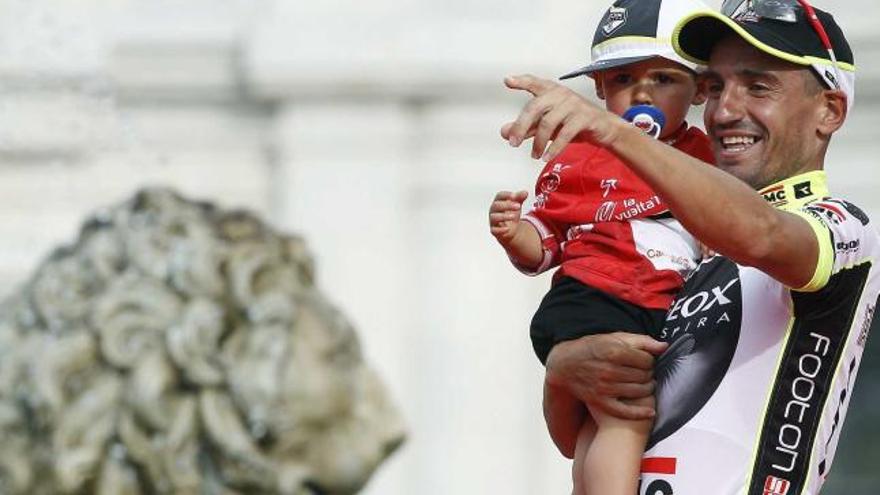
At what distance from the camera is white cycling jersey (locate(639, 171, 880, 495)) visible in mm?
3936

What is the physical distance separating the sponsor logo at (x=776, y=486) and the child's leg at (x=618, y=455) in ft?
0.63

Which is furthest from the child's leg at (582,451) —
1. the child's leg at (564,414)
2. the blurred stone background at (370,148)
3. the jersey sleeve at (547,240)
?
the blurred stone background at (370,148)

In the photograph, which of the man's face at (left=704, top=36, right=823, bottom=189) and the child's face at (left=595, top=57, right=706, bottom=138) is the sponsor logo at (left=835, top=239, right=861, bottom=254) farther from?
the child's face at (left=595, top=57, right=706, bottom=138)

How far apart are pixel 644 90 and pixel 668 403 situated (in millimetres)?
502

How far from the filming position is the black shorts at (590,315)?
4086 millimetres

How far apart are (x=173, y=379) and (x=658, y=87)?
51.6 inches

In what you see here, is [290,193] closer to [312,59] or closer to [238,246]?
[312,59]

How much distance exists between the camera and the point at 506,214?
165 inches

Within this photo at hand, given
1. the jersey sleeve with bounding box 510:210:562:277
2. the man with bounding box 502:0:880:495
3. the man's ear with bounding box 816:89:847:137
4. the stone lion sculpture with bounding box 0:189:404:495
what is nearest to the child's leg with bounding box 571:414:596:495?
the man with bounding box 502:0:880:495

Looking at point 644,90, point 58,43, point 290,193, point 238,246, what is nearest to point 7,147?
point 58,43

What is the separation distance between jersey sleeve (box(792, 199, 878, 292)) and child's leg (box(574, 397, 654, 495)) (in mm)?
336

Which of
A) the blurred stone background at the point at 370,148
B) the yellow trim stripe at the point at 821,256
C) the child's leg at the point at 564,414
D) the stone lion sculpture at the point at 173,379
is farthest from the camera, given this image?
the blurred stone background at the point at 370,148

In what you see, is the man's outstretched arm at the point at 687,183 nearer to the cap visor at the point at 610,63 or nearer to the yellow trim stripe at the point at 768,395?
the yellow trim stripe at the point at 768,395

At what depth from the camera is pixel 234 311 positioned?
3.19 m
